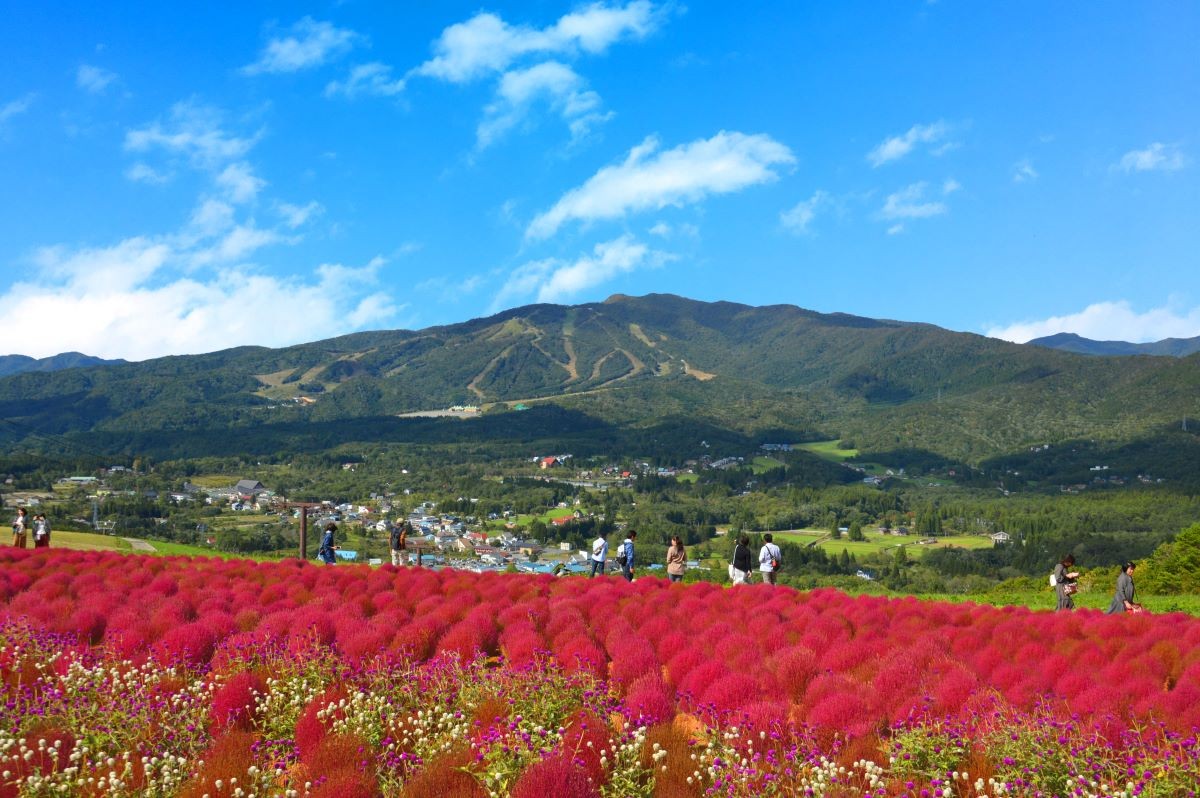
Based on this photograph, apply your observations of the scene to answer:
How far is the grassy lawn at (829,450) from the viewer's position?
173425 mm

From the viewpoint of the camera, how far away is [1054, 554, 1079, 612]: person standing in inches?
648

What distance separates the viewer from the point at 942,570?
6738 cm

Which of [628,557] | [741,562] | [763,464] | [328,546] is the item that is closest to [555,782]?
[741,562]

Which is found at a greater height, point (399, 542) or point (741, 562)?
point (399, 542)

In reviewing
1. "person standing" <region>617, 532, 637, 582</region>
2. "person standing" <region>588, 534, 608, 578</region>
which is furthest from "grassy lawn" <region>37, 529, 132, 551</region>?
"person standing" <region>617, 532, 637, 582</region>

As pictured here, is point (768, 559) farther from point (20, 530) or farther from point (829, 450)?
point (829, 450)

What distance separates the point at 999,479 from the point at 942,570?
85.4m

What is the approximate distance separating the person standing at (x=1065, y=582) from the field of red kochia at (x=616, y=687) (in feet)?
15.0

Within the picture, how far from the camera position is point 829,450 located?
18425 centimetres

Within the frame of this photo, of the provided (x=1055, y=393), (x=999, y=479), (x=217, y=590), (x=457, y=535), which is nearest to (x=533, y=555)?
(x=457, y=535)

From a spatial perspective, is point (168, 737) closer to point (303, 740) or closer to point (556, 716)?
point (303, 740)

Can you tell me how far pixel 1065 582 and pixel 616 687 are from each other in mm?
13228

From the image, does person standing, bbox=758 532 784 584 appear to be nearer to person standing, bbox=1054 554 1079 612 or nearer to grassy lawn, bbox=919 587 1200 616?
grassy lawn, bbox=919 587 1200 616

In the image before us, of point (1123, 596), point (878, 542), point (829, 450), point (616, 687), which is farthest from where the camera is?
point (829, 450)
